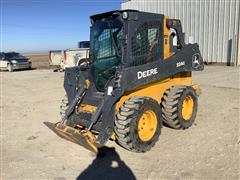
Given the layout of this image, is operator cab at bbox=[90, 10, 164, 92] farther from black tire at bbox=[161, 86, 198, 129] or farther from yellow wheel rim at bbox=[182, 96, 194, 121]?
yellow wheel rim at bbox=[182, 96, 194, 121]

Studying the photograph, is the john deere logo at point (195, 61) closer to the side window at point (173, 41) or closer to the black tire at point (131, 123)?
the side window at point (173, 41)

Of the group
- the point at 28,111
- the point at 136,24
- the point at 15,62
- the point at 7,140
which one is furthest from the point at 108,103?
the point at 15,62

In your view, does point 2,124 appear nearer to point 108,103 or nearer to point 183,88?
point 108,103

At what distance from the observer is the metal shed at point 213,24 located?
55.0 feet

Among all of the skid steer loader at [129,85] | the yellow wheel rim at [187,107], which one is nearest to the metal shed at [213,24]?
the yellow wheel rim at [187,107]

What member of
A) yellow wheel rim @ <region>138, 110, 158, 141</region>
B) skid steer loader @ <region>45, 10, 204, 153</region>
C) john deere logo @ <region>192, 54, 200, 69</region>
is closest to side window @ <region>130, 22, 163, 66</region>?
skid steer loader @ <region>45, 10, 204, 153</region>

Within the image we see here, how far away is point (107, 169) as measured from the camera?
4.38 metres

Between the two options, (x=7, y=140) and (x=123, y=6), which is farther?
(x=123, y=6)

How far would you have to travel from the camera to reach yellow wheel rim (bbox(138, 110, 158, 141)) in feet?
16.2

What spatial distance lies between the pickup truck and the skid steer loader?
18036 millimetres

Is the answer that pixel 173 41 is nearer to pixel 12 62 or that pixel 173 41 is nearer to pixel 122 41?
pixel 122 41

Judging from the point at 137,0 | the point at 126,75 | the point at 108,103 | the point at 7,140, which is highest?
the point at 137,0

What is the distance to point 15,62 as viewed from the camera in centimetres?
2220

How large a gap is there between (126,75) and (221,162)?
6.91ft
